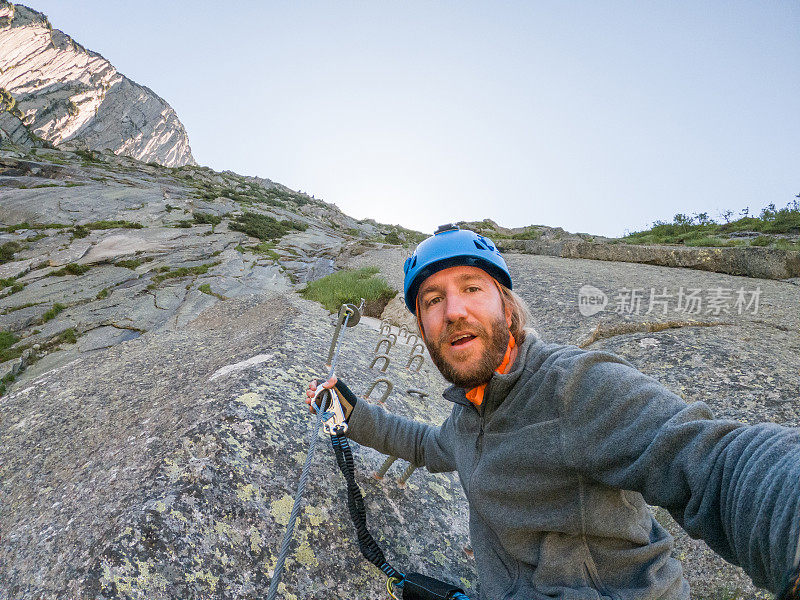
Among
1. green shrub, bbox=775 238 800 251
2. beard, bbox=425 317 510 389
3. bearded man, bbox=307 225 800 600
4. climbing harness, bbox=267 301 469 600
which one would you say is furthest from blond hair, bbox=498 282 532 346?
green shrub, bbox=775 238 800 251

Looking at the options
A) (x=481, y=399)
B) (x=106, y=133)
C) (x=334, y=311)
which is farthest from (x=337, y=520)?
(x=106, y=133)

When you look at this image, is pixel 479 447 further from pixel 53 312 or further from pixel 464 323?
pixel 53 312

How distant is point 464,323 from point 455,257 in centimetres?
49

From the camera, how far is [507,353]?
2254 mm

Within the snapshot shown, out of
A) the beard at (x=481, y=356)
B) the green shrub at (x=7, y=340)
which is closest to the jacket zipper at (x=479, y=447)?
the beard at (x=481, y=356)

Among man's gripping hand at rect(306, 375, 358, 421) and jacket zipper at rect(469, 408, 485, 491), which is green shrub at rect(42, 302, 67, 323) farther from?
jacket zipper at rect(469, 408, 485, 491)

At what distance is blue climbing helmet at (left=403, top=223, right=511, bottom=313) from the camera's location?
2.48 metres

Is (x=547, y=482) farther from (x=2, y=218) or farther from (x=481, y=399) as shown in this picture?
(x=2, y=218)

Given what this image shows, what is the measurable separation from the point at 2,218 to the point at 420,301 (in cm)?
3069

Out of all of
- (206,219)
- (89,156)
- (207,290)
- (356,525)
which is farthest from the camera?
(89,156)

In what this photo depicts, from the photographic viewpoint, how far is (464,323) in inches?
87.5

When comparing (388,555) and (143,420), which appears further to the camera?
(143,420)

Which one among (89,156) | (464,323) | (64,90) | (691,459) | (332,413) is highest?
(64,90)

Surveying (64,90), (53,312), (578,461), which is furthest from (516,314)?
(64,90)
